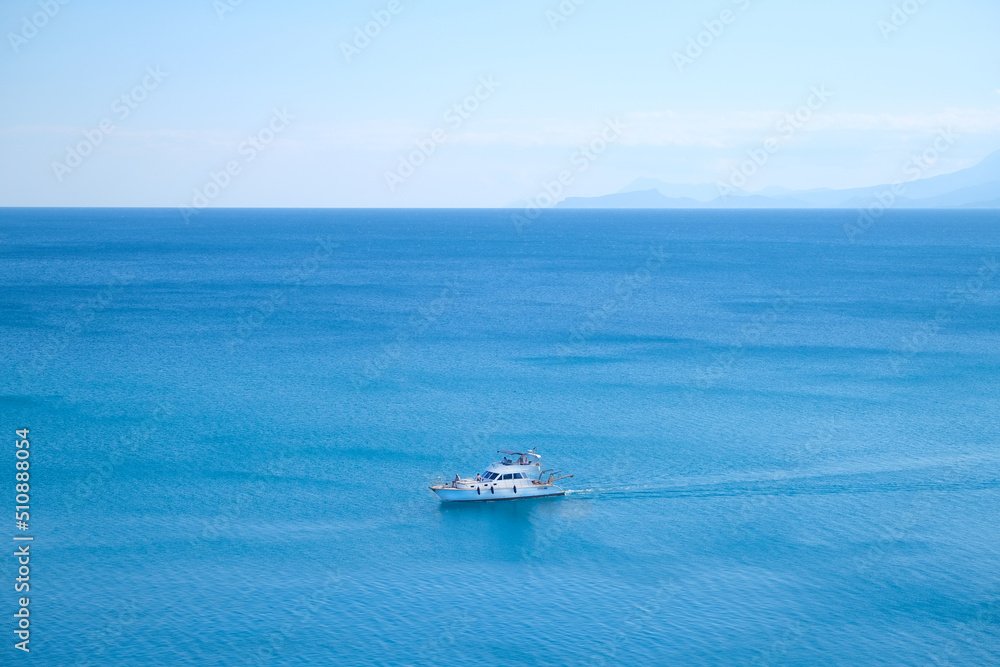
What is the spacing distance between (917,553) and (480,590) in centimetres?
2253

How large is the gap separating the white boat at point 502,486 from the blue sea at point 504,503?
880 mm

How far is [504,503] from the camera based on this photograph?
2199 inches

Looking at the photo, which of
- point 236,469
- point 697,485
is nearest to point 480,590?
point 697,485

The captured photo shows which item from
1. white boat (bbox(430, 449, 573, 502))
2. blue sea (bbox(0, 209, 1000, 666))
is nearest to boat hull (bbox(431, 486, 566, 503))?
white boat (bbox(430, 449, 573, 502))

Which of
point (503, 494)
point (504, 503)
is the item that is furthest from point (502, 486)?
point (504, 503)

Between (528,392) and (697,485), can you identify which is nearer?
(697,485)

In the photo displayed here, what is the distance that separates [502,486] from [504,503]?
3.83 feet

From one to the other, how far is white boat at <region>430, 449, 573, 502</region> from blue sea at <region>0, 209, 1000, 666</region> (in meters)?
0.88

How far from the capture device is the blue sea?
133 feet

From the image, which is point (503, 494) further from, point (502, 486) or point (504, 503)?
point (504, 503)

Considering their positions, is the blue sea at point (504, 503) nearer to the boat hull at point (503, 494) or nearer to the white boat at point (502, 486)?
the boat hull at point (503, 494)

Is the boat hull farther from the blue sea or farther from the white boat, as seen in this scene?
the blue sea

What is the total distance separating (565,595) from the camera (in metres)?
43.5

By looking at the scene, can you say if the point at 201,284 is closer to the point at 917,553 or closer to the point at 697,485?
the point at 697,485
